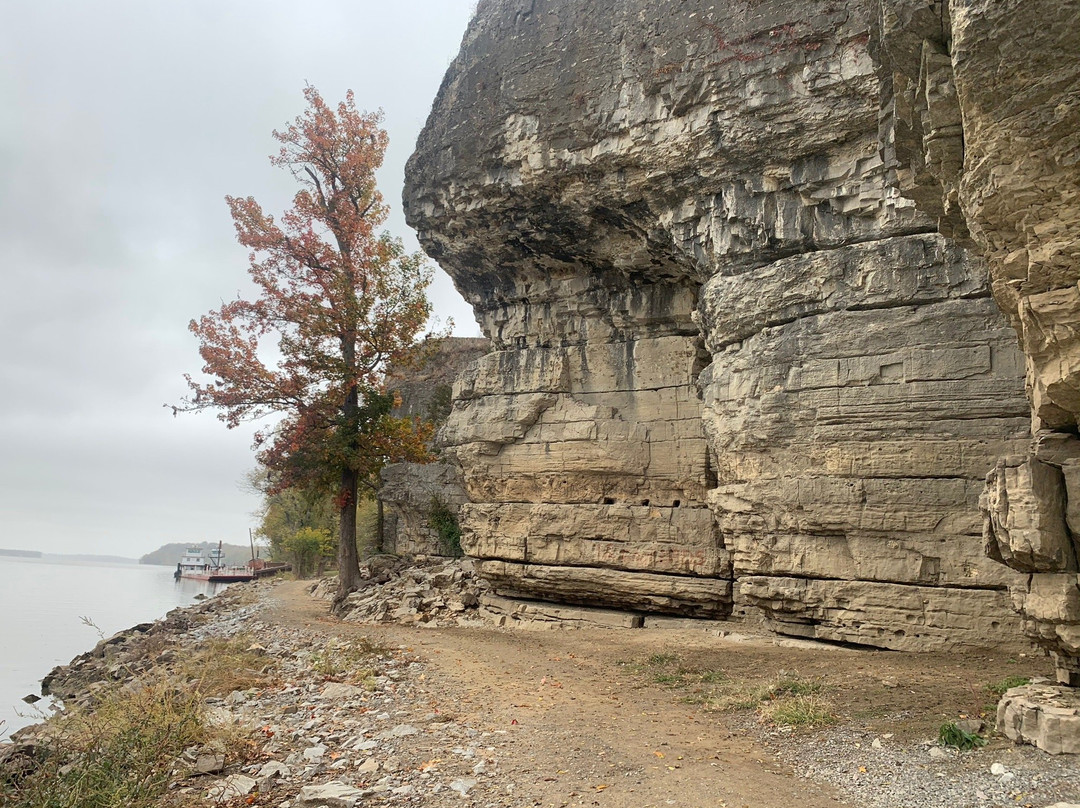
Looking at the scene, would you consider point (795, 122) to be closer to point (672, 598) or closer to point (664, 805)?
point (672, 598)

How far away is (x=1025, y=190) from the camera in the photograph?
470 cm

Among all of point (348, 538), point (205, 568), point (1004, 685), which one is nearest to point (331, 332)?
point (348, 538)

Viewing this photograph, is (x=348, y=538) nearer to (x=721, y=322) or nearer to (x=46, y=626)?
(x=46, y=626)

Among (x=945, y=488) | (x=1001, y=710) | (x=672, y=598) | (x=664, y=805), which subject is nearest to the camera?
(x=664, y=805)

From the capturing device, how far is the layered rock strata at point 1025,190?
4.48 meters

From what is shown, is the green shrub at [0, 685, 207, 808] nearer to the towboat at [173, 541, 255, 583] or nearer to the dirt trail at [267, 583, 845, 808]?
the dirt trail at [267, 583, 845, 808]

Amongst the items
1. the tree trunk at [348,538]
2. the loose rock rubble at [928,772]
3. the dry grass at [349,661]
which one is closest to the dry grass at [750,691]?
the loose rock rubble at [928,772]

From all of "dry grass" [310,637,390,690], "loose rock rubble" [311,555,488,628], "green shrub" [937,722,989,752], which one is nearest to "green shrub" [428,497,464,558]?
"loose rock rubble" [311,555,488,628]

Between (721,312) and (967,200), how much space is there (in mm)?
6606

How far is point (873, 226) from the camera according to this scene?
35.0ft

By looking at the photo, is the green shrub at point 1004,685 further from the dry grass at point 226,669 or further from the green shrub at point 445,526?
the green shrub at point 445,526

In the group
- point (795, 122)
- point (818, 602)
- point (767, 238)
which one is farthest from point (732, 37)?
point (818, 602)

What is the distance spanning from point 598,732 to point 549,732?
0.46 meters

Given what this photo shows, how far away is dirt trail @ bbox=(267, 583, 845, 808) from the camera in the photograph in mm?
5098
